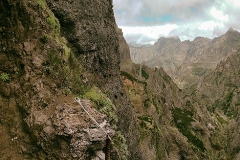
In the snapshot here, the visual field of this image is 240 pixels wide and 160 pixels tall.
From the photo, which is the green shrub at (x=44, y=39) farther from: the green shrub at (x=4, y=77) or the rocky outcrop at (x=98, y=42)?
the rocky outcrop at (x=98, y=42)

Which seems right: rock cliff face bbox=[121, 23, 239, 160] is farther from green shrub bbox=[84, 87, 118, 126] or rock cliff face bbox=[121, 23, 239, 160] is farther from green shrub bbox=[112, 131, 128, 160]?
green shrub bbox=[84, 87, 118, 126]

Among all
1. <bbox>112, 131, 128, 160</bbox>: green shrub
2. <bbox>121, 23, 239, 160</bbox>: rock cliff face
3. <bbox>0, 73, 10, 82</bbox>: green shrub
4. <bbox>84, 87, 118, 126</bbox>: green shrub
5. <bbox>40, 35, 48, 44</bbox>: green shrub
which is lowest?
<bbox>121, 23, 239, 160</bbox>: rock cliff face

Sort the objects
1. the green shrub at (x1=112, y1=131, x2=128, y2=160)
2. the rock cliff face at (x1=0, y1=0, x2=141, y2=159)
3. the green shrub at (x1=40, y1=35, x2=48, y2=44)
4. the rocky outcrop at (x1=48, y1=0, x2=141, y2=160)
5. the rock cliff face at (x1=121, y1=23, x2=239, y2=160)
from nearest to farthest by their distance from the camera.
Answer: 1. the rock cliff face at (x1=0, y1=0, x2=141, y2=159)
2. the green shrub at (x1=40, y1=35, x2=48, y2=44)
3. the green shrub at (x1=112, y1=131, x2=128, y2=160)
4. the rocky outcrop at (x1=48, y1=0, x2=141, y2=160)
5. the rock cliff face at (x1=121, y1=23, x2=239, y2=160)

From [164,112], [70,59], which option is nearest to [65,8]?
[70,59]

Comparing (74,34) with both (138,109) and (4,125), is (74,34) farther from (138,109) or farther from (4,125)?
(138,109)

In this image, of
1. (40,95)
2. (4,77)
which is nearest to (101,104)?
(40,95)

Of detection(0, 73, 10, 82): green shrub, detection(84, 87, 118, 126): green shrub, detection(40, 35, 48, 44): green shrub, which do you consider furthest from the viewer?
detection(84, 87, 118, 126): green shrub

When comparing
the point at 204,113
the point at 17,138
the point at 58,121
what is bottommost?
the point at 204,113

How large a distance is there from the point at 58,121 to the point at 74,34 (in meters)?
9.35

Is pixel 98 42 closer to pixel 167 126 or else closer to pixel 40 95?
pixel 40 95

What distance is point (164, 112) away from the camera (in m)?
75.6

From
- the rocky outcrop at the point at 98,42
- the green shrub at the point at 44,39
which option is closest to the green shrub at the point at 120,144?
the rocky outcrop at the point at 98,42

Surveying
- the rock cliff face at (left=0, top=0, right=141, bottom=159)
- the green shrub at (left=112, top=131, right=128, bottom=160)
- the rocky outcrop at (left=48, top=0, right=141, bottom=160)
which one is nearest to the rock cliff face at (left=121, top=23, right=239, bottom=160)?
the rocky outcrop at (left=48, top=0, right=141, bottom=160)

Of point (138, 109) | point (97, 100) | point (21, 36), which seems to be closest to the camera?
point (21, 36)
